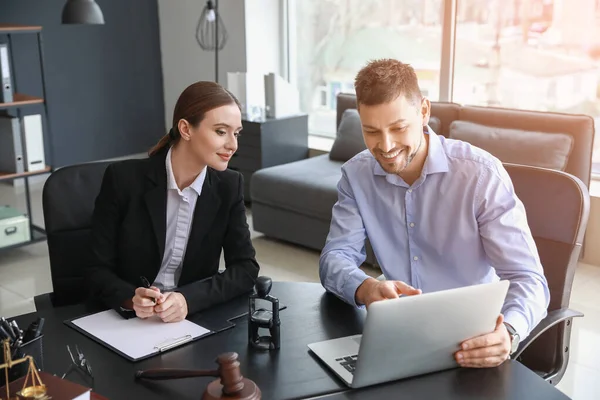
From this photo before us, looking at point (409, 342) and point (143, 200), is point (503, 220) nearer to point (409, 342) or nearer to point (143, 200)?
point (409, 342)

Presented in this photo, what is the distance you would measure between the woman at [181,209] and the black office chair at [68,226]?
6.3 inches

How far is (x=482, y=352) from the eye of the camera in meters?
1.37

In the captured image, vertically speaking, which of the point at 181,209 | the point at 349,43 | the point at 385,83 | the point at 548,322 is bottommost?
the point at 548,322

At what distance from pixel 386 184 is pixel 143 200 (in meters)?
0.68

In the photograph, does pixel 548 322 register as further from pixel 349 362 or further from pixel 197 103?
pixel 197 103

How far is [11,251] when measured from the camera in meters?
4.36

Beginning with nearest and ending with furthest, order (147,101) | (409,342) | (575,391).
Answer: (409,342) → (575,391) → (147,101)

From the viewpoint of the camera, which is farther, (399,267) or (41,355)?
(399,267)

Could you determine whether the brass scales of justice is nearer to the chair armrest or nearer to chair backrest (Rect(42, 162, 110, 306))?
chair backrest (Rect(42, 162, 110, 306))

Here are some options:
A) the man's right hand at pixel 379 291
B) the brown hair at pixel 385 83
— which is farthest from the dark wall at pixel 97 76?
the man's right hand at pixel 379 291

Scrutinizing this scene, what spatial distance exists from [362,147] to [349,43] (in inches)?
51.8

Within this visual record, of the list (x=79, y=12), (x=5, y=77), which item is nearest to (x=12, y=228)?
(x=5, y=77)

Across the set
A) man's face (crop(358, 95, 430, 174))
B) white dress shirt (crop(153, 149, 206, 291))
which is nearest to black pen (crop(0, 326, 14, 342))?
white dress shirt (crop(153, 149, 206, 291))

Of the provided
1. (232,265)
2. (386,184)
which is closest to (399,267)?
(386,184)
